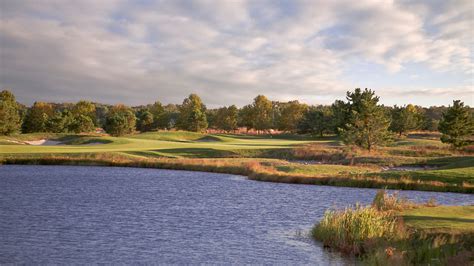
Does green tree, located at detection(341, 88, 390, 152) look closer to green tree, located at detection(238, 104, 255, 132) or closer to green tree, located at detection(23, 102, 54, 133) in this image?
green tree, located at detection(238, 104, 255, 132)

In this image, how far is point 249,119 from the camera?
532 feet

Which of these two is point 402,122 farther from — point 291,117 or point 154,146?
point 154,146

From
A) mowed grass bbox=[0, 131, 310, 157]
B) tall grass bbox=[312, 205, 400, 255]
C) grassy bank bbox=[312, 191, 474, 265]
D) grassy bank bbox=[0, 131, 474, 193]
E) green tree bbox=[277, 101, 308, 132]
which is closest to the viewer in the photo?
grassy bank bbox=[312, 191, 474, 265]

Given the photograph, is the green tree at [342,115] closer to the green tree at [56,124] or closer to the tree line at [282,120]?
the tree line at [282,120]

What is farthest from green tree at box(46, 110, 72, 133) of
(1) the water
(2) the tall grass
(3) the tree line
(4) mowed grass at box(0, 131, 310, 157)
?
(2) the tall grass

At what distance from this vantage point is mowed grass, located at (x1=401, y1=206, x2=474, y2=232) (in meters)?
23.4

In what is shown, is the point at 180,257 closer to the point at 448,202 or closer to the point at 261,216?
the point at 261,216

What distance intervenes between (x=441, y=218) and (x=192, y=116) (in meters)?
121

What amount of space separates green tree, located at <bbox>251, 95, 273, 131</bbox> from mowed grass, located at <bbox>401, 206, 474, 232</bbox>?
128074mm

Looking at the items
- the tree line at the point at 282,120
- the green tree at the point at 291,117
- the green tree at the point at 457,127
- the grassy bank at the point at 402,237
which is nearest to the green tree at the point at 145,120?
the tree line at the point at 282,120

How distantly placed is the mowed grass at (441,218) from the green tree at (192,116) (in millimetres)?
116455

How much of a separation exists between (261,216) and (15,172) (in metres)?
35.9

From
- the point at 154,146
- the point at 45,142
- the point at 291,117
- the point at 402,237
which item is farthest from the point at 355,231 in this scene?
the point at 291,117

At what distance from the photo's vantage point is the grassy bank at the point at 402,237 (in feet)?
60.9
